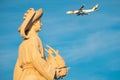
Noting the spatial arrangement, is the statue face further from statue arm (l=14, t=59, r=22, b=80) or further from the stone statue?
statue arm (l=14, t=59, r=22, b=80)

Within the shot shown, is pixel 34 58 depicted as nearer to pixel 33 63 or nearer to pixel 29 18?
pixel 33 63

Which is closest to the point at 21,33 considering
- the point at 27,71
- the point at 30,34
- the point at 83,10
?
the point at 30,34

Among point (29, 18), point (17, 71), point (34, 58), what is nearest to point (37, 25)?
point (29, 18)

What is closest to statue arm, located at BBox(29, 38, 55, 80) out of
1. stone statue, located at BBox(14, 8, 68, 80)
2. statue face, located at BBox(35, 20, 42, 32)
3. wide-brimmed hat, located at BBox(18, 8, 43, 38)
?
stone statue, located at BBox(14, 8, 68, 80)

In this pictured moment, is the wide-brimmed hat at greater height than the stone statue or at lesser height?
greater

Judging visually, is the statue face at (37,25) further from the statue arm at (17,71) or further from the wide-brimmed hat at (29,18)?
the statue arm at (17,71)

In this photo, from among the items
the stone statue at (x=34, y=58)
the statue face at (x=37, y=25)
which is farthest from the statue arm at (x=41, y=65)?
the statue face at (x=37, y=25)

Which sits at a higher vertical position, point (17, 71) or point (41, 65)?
point (17, 71)
